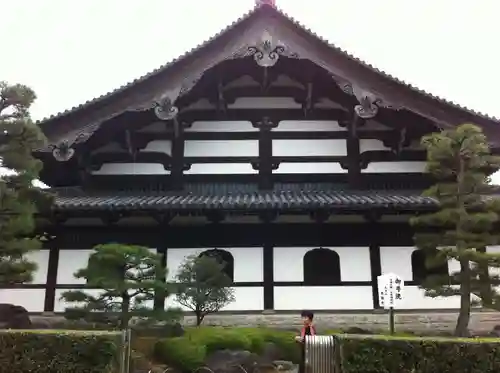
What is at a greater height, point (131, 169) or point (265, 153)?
point (265, 153)

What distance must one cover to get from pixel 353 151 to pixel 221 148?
390 cm

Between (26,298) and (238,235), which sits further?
(238,235)

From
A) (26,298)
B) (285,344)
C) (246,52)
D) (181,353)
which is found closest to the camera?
(181,353)

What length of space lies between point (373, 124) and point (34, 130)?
949 cm

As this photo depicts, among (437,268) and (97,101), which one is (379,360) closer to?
(437,268)

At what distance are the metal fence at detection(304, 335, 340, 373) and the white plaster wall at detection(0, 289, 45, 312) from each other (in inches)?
329

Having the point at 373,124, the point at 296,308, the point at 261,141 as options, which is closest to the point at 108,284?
the point at 296,308

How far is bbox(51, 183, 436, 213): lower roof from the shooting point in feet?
44.0

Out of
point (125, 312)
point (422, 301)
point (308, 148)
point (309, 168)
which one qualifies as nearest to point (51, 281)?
point (125, 312)

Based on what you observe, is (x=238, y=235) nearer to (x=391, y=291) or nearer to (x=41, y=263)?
(x=391, y=291)

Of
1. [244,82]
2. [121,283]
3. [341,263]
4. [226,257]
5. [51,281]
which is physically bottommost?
[121,283]

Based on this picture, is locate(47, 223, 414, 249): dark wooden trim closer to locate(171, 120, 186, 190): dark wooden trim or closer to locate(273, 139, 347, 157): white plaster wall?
locate(171, 120, 186, 190): dark wooden trim

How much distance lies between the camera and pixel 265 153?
15.8 meters

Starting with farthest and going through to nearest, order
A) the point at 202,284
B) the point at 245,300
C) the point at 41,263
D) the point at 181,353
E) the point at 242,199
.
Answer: the point at 41,263
the point at 245,300
the point at 242,199
the point at 202,284
the point at 181,353
